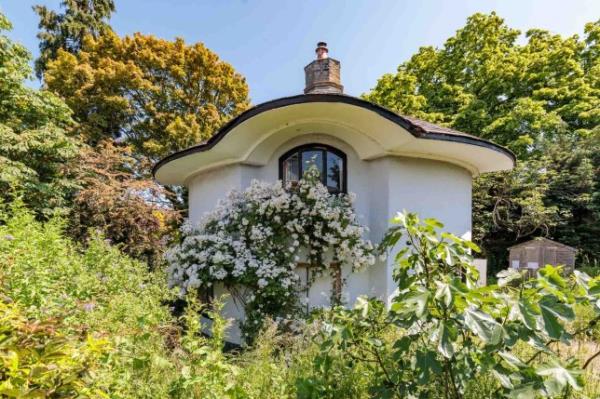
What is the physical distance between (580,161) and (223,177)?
14486mm

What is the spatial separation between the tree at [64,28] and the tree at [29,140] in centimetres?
937

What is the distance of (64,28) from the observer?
16953mm

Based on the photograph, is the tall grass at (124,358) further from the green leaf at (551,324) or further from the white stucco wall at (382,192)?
the white stucco wall at (382,192)

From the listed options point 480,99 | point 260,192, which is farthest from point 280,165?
point 480,99

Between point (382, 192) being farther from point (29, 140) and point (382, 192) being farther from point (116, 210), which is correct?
point (29, 140)

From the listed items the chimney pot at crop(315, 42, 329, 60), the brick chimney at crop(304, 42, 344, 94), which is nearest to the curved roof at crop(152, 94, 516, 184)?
the brick chimney at crop(304, 42, 344, 94)

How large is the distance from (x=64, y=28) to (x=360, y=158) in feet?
61.9

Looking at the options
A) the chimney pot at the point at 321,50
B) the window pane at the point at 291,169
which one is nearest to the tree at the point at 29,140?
the window pane at the point at 291,169

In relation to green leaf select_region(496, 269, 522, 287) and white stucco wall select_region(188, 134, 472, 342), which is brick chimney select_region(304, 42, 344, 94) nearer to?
white stucco wall select_region(188, 134, 472, 342)

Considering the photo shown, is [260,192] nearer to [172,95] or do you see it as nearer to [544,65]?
[172,95]

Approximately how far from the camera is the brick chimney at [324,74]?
315 inches

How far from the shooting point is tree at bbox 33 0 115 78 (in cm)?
1688

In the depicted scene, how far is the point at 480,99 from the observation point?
1683 cm

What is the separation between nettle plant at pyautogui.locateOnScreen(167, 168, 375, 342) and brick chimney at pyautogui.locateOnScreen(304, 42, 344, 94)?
2.95 meters
